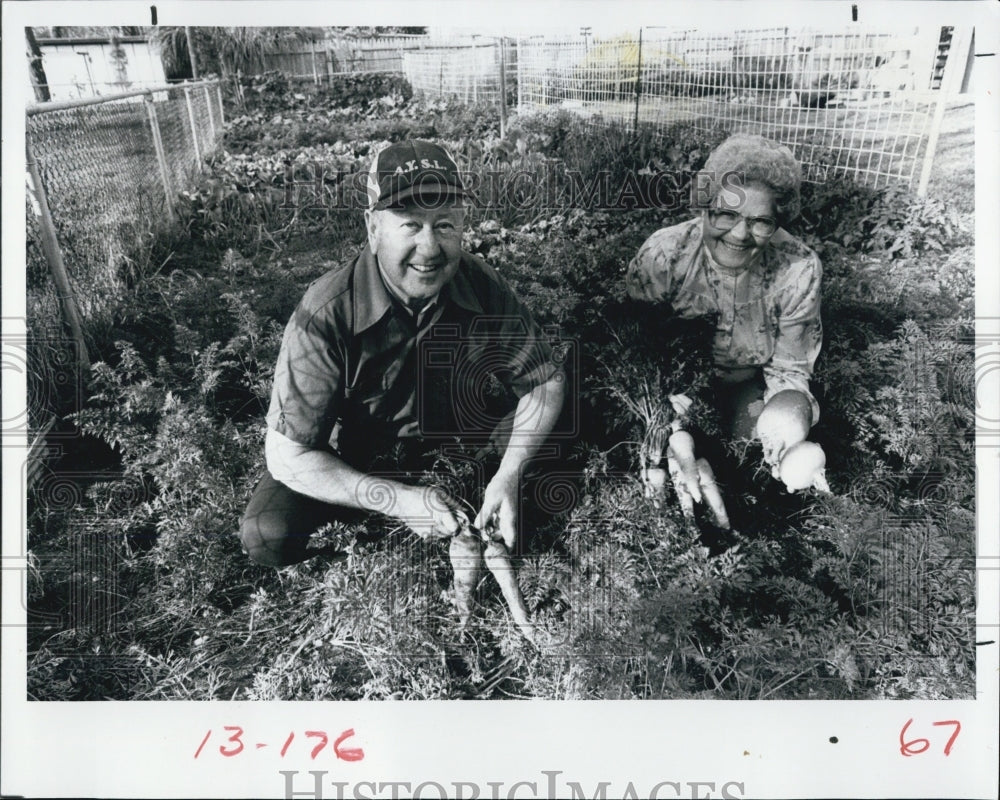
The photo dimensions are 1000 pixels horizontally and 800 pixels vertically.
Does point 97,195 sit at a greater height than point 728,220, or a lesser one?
greater

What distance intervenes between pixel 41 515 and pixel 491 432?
1681 mm

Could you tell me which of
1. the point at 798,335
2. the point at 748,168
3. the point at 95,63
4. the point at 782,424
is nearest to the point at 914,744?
the point at 782,424

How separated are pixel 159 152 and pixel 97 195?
0.28 metres

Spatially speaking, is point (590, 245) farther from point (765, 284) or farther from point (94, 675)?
point (94, 675)

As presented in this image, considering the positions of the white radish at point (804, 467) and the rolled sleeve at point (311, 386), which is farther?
the white radish at point (804, 467)

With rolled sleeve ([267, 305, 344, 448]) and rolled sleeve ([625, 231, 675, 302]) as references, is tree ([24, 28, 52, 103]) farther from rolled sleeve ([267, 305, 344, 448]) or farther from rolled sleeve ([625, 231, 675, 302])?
rolled sleeve ([625, 231, 675, 302])

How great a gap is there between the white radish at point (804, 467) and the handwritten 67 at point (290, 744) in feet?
6.14

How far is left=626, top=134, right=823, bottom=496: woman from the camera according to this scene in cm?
334

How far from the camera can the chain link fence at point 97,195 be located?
3.31 meters

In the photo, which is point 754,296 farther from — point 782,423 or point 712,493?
point 712,493

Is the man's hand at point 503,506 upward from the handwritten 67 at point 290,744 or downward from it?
upward

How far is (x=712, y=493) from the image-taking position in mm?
3381

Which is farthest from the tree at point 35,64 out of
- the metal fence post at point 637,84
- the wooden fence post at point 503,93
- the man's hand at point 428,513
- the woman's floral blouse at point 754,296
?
the woman's floral blouse at point 754,296

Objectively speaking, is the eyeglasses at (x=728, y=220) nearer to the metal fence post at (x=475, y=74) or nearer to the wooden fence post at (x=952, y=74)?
the wooden fence post at (x=952, y=74)
